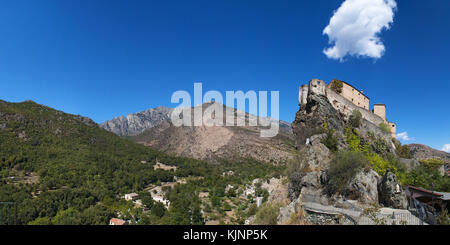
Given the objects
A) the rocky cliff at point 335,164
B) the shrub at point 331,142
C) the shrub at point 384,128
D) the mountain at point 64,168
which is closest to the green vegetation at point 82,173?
the mountain at point 64,168

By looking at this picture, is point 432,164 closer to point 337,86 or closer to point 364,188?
point 337,86

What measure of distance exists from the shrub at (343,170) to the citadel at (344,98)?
21.6 ft

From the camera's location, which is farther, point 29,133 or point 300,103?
point 29,133

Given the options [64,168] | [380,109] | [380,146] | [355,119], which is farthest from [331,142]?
[64,168]

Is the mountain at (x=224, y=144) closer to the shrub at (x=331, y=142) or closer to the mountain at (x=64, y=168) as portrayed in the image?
the mountain at (x=64, y=168)

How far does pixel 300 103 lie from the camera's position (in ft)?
65.7

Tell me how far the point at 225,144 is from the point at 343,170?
293 ft

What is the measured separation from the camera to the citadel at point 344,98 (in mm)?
18094

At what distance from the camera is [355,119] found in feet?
59.2

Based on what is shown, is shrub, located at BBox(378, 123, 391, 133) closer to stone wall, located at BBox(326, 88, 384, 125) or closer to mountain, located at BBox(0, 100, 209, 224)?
stone wall, located at BBox(326, 88, 384, 125)

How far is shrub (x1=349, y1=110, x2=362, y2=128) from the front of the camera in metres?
18.0
